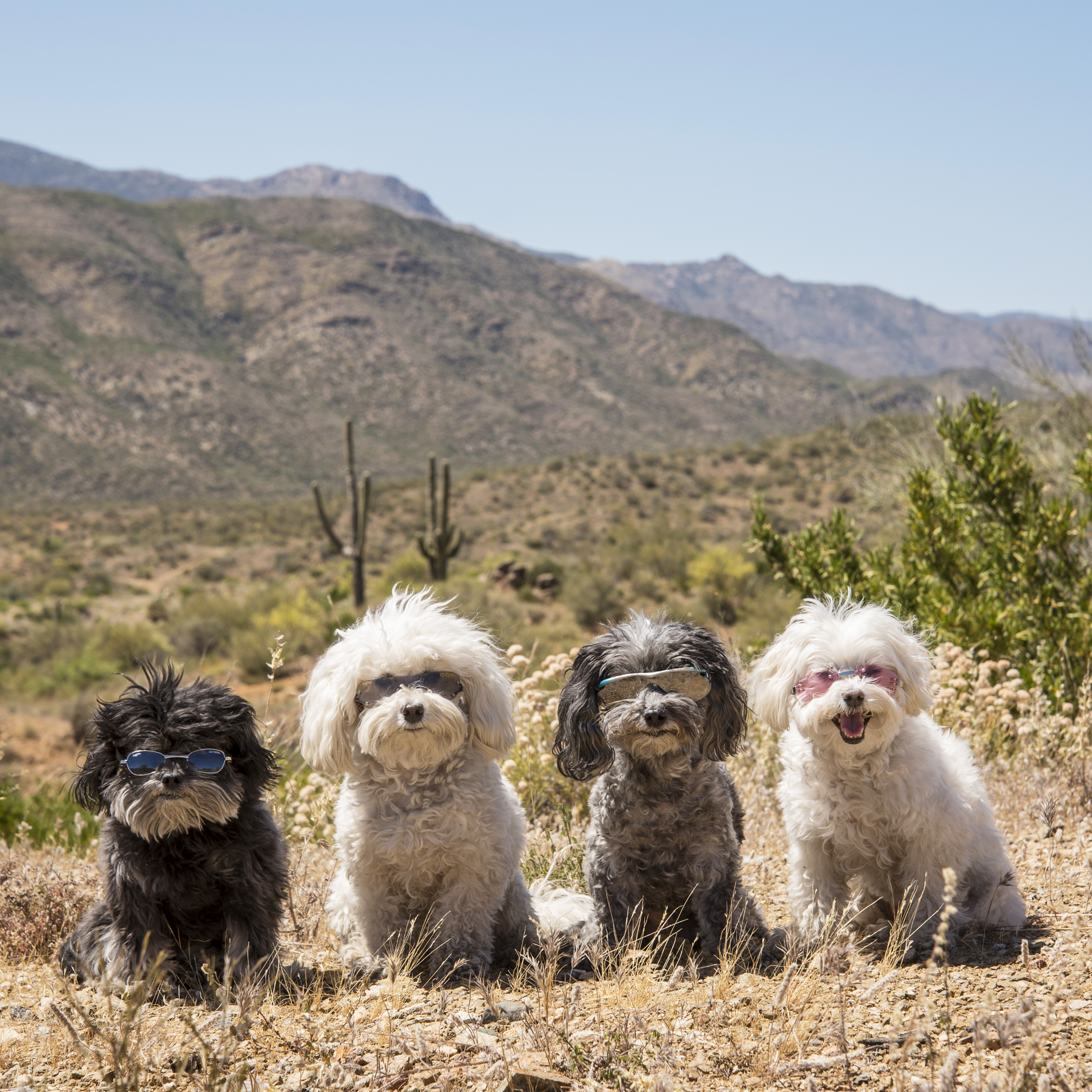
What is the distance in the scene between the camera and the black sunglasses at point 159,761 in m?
3.60

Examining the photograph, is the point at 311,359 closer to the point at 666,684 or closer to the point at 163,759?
the point at 163,759

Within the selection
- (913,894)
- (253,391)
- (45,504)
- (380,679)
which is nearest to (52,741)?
(380,679)

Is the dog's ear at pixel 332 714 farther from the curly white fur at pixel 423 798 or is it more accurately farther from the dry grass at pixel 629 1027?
the dry grass at pixel 629 1027

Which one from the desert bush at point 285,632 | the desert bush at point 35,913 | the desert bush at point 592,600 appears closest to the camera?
the desert bush at point 35,913

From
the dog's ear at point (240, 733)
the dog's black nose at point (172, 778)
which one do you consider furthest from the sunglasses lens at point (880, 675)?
the dog's black nose at point (172, 778)

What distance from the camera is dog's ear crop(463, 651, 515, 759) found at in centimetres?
399

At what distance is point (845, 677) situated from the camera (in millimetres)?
3824

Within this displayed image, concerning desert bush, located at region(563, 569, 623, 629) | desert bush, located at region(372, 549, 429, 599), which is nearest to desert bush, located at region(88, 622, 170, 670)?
desert bush, located at region(372, 549, 429, 599)

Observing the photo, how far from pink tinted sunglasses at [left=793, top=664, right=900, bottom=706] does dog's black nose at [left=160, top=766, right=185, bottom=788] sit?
8.01ft

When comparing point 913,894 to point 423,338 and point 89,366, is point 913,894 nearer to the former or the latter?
point 89,366

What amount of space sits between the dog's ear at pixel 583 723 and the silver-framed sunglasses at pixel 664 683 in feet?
0.30

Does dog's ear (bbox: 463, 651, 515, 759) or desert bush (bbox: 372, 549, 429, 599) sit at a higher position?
dog's ear (bbox: 463, 651, 515, 759)

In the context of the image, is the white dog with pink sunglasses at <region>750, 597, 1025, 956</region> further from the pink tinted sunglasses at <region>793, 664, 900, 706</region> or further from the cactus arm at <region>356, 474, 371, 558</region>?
the cactus arm at <region>356, 474, 371, 558</region>

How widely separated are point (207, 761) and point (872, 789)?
2652mm
